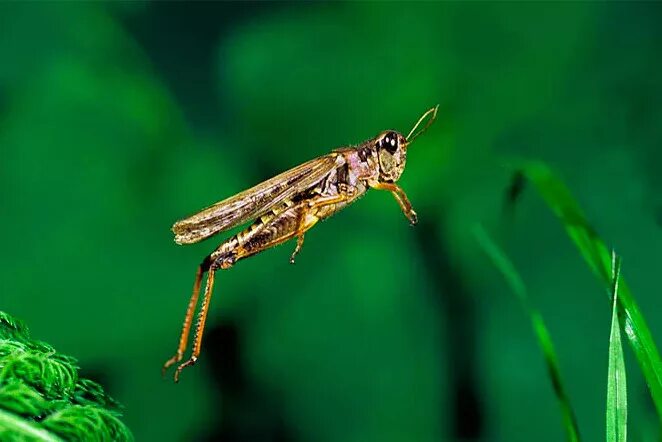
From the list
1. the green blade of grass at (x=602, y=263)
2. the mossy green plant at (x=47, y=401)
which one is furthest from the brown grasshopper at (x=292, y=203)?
the green blade of grass at (x=602, y=263)

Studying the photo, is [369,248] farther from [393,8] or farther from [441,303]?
[393,8]

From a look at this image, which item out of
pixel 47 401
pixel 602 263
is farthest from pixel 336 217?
pixel 47 401

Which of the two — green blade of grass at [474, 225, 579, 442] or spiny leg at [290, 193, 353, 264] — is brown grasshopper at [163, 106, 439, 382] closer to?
spiny leg at [290, 193, 353, 264]

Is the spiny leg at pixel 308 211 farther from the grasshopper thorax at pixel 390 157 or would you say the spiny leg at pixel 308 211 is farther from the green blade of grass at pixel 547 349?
the green blade of grass at pixel 547 349

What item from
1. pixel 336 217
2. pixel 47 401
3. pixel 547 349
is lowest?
pixel 47 401

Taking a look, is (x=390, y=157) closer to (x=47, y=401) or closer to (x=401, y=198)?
(x=401, y=198)

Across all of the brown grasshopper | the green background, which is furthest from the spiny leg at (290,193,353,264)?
the green background

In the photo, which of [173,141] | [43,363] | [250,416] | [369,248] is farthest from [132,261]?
[43,363]
